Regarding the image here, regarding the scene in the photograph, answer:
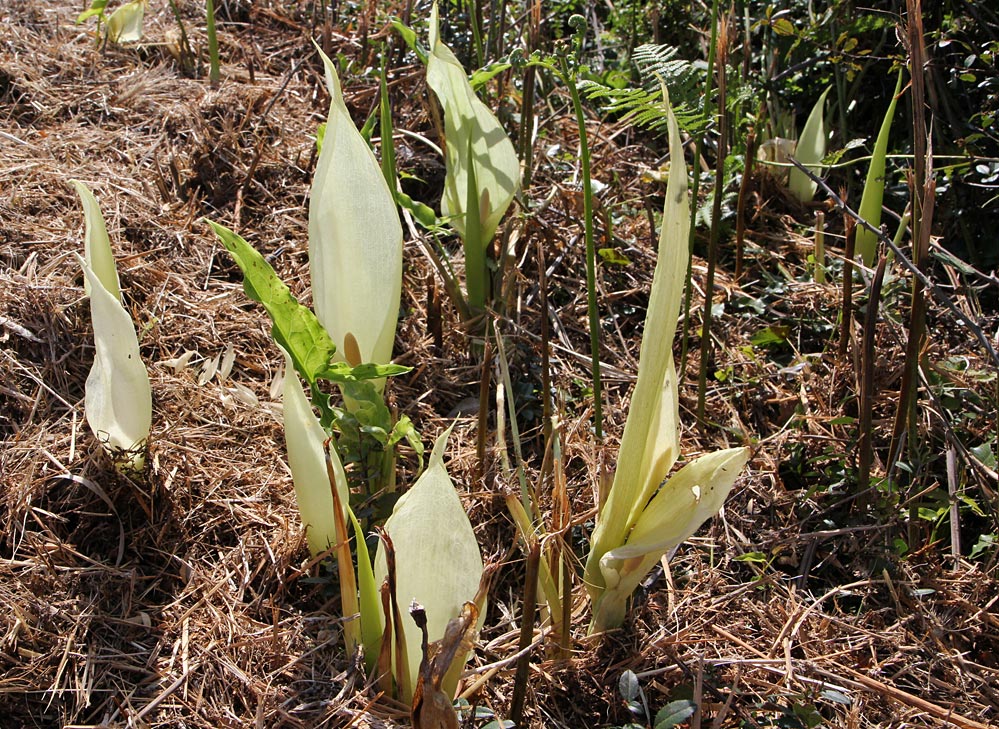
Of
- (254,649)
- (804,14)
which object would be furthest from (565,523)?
(804,14)

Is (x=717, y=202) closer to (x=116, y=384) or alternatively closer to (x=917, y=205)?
(x=917, y=205)

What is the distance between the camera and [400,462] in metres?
1.43

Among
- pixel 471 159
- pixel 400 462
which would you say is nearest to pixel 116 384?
pixel 400 462

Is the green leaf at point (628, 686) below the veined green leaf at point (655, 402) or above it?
below

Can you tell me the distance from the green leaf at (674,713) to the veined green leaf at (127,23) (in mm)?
1988

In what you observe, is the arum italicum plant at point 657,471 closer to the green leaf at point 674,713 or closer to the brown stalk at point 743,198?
the green leaf at point 674,713

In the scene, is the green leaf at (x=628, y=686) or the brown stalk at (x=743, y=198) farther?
the brown stalk at (x=743, y=198)

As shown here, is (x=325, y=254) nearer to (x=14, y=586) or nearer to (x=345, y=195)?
(x=345, y=195)

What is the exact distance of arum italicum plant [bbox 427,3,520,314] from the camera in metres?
1.50

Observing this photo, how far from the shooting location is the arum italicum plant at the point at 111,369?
1.19m

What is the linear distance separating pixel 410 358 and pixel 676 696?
0.77m

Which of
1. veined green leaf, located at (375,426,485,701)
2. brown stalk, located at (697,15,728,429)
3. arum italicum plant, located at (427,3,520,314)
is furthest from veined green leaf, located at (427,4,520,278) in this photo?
veined green leaf, located at (375,426,485,701)

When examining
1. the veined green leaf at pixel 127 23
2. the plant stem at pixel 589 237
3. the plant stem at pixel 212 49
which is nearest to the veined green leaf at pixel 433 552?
the plant stem at pixel 589 237

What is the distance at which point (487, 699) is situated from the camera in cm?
112
